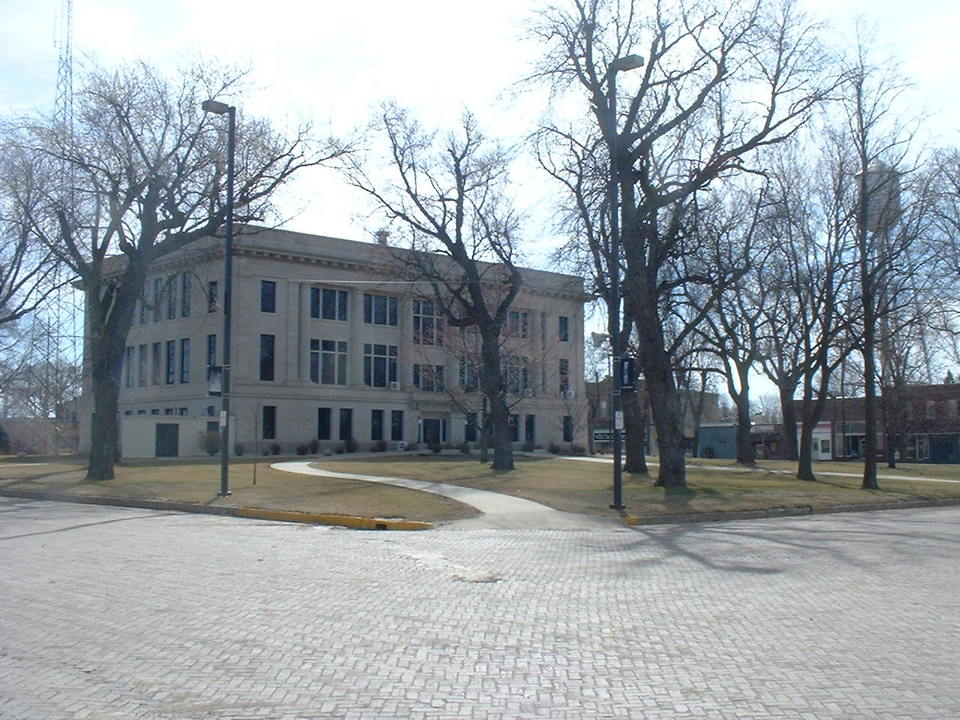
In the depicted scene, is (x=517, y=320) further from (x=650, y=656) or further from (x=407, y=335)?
(x=650, y=656)

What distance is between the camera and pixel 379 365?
65.4 m

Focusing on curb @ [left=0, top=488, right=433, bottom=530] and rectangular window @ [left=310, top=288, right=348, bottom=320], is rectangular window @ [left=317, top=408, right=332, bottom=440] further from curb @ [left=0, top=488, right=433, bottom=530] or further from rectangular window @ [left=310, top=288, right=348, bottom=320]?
curb @ [left=0, top=488, right=433, bottom=530]

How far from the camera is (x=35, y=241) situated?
36.6 meters

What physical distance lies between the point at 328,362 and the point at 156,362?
1131 cm

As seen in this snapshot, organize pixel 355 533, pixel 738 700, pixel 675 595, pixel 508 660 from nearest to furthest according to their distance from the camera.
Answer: pixel 738 700, pixel 508 660, pixel 675 595, pixel 355 533

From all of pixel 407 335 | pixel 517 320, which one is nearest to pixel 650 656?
pixel 517 320

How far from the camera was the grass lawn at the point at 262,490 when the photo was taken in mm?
21516

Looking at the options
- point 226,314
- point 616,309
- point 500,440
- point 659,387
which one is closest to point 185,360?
point 500,440

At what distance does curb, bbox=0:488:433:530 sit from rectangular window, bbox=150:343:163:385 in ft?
114

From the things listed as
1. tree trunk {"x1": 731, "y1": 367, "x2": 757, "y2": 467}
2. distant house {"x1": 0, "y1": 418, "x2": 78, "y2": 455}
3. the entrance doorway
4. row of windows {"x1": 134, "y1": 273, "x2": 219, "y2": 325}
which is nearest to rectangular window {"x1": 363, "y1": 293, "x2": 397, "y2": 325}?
row of windows {"x1": 134, "y1": 273, "x2": 219, "y2": 325}

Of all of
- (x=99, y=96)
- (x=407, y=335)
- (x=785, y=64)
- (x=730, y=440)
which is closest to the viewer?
(x=785, y=64)

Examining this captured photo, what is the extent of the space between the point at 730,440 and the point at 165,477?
54.1 metres

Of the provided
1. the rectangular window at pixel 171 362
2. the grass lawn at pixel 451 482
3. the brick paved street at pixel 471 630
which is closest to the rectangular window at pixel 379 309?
the rectangular window at pixel 171 362

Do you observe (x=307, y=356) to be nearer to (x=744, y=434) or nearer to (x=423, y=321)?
(x=423, y=321)
